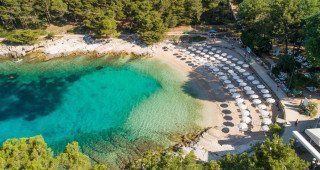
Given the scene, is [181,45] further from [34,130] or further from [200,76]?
[34,130]

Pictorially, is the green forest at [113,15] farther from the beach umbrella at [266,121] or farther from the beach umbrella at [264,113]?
the beach umbrella at [266,121]

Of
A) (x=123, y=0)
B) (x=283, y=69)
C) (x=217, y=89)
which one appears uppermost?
(x=123, y=0)

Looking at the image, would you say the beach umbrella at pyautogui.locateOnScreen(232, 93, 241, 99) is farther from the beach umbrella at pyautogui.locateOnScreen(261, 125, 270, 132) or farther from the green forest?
the green forest

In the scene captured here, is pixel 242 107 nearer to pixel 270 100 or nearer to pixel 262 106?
pixel 262 106

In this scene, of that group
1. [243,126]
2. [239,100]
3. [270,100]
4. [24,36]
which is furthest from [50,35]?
[270,100]

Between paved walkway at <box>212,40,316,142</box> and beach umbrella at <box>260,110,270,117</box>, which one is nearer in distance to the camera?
paved walkway at <box>212,40,316,142</box>

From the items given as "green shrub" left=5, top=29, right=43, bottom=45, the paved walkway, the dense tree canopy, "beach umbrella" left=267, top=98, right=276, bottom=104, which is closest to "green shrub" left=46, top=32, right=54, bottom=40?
"green shrub" left=5, top=29, right=43, bottom=45

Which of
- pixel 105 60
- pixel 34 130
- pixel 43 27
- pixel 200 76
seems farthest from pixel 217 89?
pixel 43 27
